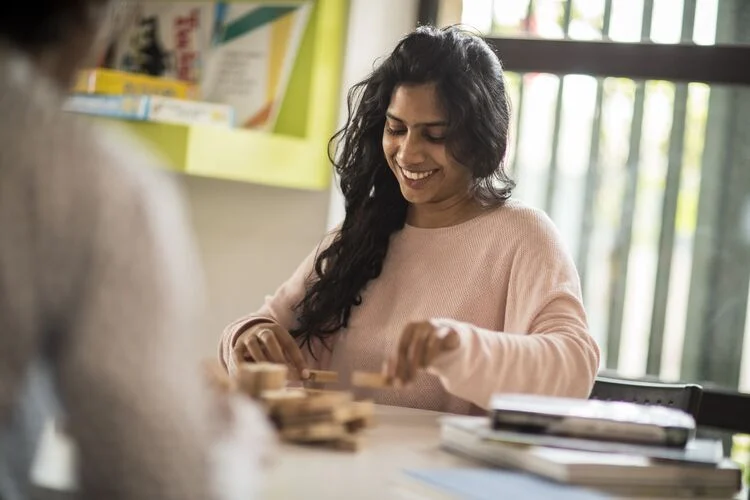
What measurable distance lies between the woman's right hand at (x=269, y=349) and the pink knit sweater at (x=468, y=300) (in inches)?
2.6

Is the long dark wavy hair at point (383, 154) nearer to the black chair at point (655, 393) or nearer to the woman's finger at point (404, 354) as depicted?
the black chair at point (655, 393)

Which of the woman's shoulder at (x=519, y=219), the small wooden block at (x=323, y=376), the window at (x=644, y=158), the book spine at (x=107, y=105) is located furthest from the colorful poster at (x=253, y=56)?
the small wooden block at (x=323, y=376)

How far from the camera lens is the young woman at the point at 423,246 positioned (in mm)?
1863

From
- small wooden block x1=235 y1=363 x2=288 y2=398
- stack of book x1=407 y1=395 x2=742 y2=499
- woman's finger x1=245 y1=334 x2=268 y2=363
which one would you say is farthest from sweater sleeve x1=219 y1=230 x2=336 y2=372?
stack of book x1=407 y1=395 x2=742 y2=499

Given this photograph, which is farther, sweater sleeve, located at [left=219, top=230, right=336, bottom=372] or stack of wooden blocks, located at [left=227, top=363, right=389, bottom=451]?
sweater sleeve, located at [left=219, top=230, right=336, bottom=372]

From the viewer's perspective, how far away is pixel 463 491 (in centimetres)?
107

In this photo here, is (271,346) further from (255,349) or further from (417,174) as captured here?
(417,174)

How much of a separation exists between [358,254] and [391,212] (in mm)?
125

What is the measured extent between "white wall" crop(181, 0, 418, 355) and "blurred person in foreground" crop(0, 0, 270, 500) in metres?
1.91

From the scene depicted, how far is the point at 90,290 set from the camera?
73cm

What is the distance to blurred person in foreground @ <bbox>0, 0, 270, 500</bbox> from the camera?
723 mm

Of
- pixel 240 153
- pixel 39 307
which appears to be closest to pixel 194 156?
pixel 240 153

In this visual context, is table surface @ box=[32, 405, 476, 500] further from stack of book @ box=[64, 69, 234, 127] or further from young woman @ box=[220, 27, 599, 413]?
stack of book @ box=[64, 69, 234, 127]

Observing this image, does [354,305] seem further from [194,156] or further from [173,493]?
[173,493]
